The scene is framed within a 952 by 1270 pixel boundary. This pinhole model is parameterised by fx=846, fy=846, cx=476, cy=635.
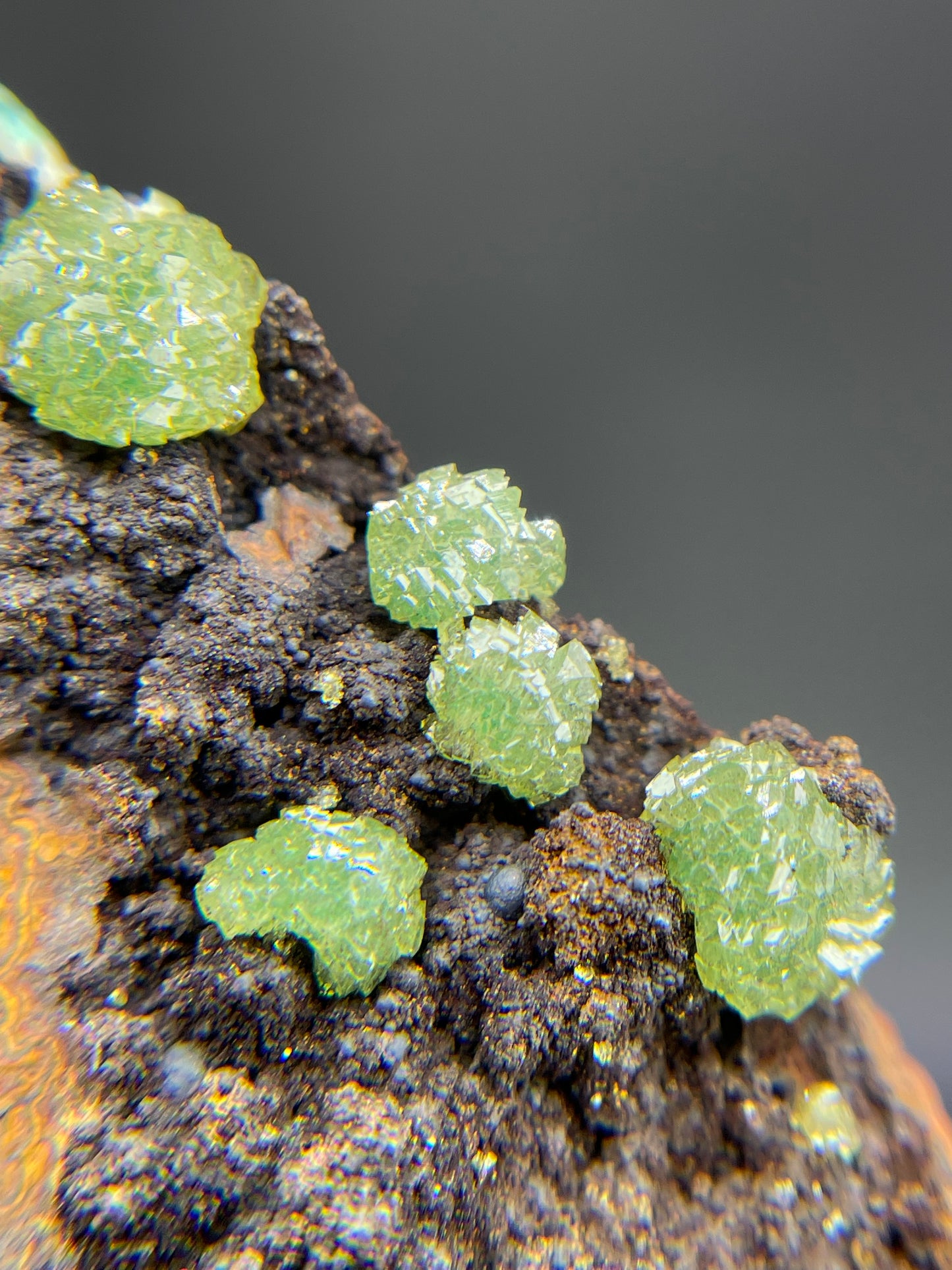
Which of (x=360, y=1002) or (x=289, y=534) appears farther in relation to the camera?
(x=289, y=534)

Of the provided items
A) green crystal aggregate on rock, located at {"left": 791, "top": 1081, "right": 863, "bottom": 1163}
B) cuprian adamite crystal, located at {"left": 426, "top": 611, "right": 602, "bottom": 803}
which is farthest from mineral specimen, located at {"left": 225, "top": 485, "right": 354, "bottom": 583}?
green crystal aggregate on rock, located at {"left": 791, "top": 1081, "right": 863, "bottom": 1163}

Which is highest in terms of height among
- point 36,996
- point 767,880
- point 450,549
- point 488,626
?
point 450,549

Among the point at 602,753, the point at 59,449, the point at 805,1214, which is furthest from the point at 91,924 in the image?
the point at 805,1214

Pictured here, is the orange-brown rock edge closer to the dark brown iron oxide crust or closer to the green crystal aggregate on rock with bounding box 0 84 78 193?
the dark brown iron oxide crust

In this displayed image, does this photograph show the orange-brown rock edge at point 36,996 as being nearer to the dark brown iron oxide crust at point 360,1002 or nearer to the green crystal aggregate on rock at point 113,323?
the dark brown iron oxide crust at point 360,1002

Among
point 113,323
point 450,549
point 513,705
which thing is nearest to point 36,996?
point 513,705

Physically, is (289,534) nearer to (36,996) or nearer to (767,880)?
(36,996)

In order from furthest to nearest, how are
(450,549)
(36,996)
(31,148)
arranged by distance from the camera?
1. (31,148)
2. (450,549)
3. (36,996)
